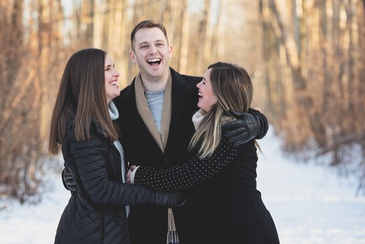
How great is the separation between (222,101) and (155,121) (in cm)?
69

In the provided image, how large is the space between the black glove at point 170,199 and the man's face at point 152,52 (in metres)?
0.86

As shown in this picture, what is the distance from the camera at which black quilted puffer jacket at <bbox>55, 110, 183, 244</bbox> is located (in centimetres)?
313

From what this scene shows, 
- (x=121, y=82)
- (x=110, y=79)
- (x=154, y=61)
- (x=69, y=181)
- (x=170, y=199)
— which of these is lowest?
A: (x=170, y=199)

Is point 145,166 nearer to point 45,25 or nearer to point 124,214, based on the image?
point 124,214

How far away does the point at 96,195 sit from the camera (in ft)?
10.3

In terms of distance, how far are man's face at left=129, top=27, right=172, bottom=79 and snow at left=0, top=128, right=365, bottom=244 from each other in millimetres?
3559

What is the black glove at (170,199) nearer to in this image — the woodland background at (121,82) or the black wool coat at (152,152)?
the black wool coat at (152,152)

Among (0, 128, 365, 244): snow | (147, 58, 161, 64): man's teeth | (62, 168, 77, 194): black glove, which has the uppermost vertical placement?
(147, 58, 161, 64): man's teeth

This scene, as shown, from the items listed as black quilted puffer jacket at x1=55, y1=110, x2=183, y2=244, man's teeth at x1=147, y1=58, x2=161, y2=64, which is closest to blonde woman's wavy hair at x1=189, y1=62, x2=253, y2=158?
black quilted puffer jacket at x1=55, y1=110, x2=183, y2=244

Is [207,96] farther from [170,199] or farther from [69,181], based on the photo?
[69,181]

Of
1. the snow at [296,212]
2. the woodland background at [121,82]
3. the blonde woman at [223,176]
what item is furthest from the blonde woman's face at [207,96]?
the woodland background at [121,82]

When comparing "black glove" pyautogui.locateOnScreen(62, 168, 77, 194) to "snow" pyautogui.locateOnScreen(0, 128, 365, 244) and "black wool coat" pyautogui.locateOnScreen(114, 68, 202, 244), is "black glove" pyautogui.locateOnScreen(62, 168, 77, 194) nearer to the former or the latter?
"black wool coat" pyautogui.locateOnScreen(114, 68, 202, 244)

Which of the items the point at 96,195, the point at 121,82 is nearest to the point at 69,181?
the point at 96,195

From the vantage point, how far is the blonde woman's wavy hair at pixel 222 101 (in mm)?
3244
